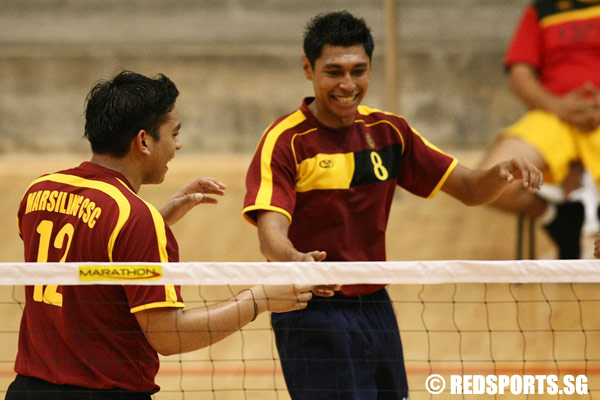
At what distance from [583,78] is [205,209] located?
144 inches

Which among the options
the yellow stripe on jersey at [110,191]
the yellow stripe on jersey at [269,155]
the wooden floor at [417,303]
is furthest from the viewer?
the wooden floor at [417,303]

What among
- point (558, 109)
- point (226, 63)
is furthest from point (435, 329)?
point (226, 63)

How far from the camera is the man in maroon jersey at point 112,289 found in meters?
2.83

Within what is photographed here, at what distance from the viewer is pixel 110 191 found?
2.87 meters

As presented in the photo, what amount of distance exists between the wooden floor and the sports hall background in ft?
1.30

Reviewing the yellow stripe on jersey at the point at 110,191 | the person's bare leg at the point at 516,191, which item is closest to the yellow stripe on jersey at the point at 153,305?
the yellow stripe on jersey at the point at 110,191

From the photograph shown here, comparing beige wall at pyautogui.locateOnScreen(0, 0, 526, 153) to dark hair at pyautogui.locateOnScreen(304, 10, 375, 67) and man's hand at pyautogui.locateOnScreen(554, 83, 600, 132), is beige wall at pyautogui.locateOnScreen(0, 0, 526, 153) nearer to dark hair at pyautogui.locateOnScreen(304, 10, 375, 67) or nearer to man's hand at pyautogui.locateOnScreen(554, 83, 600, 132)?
man's hand at pyautogui.locateOnScreen(554, 83, 600, 132)

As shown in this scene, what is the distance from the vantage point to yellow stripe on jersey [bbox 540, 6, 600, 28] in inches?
285

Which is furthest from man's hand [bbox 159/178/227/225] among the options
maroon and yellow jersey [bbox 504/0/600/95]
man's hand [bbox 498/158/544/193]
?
maroon and yellow jersey [bbox 504/0/600/95]

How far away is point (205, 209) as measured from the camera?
861 centimetres

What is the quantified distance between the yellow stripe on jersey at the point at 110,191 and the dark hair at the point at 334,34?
4.20ft

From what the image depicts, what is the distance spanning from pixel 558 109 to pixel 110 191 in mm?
5053

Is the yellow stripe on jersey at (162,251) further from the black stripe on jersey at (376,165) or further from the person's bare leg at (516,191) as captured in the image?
the person's bare leg at (516,191)

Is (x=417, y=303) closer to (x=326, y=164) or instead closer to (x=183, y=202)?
(x=326, y=164)
